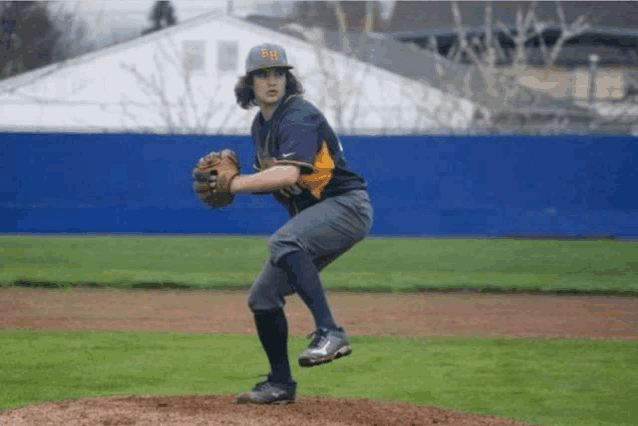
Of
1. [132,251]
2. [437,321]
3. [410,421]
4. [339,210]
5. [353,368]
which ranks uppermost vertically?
[339,210]

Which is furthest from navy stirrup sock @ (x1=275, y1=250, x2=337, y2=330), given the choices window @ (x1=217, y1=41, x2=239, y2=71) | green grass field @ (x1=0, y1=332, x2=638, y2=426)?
window @ (x1=217, y1=41, x2=239, y2=71)

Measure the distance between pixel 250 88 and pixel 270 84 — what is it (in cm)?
29

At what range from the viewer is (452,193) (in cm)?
1981

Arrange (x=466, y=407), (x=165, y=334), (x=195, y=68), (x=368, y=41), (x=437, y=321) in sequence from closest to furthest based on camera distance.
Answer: (x=466, y=407)
(x=165, y=334)
(x=437, y=321)
(x=195, y=68)
(x=368, y=41)

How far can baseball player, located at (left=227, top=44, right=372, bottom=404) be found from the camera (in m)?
5.21

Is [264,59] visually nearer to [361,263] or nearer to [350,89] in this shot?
[361,263]

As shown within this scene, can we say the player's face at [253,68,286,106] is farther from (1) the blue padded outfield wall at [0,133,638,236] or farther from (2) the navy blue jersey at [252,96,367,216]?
(1) the blue padded outfield wall at [0,133,638,236]

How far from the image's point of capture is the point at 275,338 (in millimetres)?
5668

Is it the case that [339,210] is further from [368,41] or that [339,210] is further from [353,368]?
[368,41]

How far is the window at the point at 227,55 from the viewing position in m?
32.3

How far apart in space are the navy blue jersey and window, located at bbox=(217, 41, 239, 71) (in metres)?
27.1

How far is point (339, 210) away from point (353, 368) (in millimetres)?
2429

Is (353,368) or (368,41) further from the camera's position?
(368,41)

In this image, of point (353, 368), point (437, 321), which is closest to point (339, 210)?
point (353, 368)
